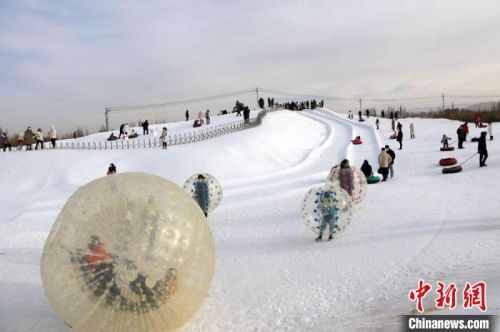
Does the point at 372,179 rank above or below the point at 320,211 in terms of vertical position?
below

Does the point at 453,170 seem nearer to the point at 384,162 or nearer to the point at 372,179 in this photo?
the point at 384,162

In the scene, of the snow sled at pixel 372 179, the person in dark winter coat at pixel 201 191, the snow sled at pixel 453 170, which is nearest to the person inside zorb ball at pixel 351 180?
the person in dark winter coat at pixel 201 191

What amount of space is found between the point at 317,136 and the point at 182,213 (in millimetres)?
31759

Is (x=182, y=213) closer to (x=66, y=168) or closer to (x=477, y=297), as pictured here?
(x=477, y=297)

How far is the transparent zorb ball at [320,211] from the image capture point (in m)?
9.78

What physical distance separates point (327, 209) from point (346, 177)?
112 inches

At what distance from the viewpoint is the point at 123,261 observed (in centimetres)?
520

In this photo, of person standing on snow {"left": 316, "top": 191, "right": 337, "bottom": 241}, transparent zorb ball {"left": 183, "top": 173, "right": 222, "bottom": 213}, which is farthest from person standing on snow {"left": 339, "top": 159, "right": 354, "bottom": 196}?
transparent zorb ball {"left": 183, "top": 173, "right": 222, "bottom": 213}

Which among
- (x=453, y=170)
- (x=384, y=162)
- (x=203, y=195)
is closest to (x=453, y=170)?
(x=453, y=170)

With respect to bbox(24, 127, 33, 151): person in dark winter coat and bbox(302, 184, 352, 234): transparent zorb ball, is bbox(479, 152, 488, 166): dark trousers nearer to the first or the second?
bbox(302, 184, 352, 234): transparent zorb ball

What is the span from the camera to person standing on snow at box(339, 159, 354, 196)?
12.3 metres

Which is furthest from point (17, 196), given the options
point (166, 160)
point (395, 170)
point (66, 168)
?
point (395, 170)

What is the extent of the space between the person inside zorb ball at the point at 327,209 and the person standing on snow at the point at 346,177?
95.2 inches

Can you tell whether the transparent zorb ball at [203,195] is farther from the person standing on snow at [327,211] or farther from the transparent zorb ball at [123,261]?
the transparent zorb ball at [123,261]
